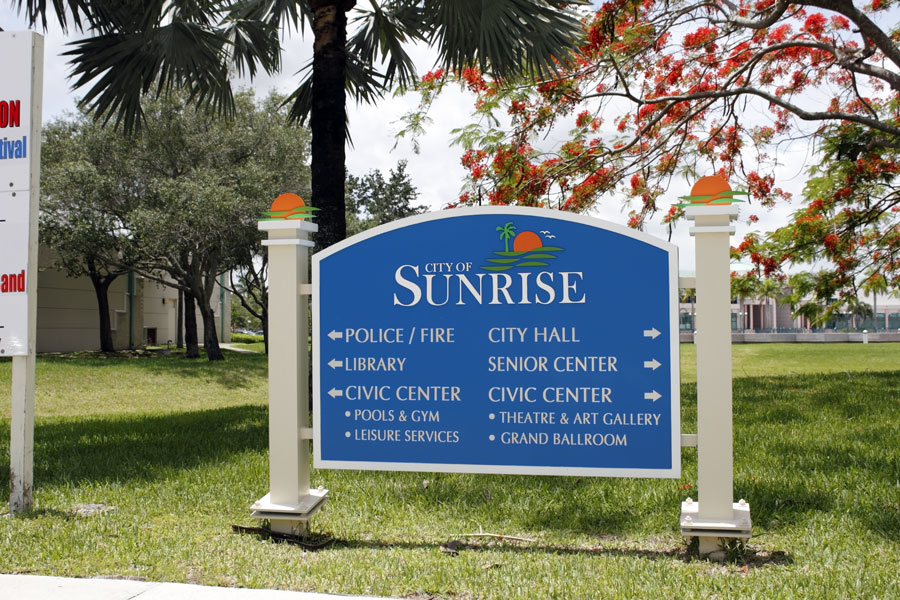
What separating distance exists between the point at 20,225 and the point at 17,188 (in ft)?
0.82

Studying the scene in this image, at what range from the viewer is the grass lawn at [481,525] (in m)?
3.59

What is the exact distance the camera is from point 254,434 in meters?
8.13

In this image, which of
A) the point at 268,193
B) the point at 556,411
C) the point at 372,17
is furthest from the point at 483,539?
the point at 268,193

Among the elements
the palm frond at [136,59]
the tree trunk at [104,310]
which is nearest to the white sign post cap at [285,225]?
the palm frond at [136,59]

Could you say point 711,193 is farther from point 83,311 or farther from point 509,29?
point 83,311

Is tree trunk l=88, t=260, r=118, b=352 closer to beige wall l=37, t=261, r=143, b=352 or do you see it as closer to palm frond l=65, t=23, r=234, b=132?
beige wall l=37, t=261, r=143, b=352

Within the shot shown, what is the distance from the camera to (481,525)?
4.66m

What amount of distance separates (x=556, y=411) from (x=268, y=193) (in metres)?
21.2

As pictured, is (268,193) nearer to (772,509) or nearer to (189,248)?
(189,248)

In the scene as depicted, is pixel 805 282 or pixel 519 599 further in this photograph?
pixel 805 282

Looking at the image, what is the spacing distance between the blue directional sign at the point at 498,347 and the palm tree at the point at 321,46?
4.19 m

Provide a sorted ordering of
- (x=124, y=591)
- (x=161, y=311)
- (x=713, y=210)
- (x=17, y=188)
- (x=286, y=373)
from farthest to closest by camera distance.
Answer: (x=161, y=311) < (x=17, y=188) < (x=286, y=373) < (x=713, y=210) < (x=124, y=591)

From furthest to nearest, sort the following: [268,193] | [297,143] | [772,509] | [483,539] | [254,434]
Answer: [297,143], [268,193], [254,434], [772,509], [483,539]

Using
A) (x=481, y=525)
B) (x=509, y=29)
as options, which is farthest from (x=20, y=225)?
(x=509, y=29)
